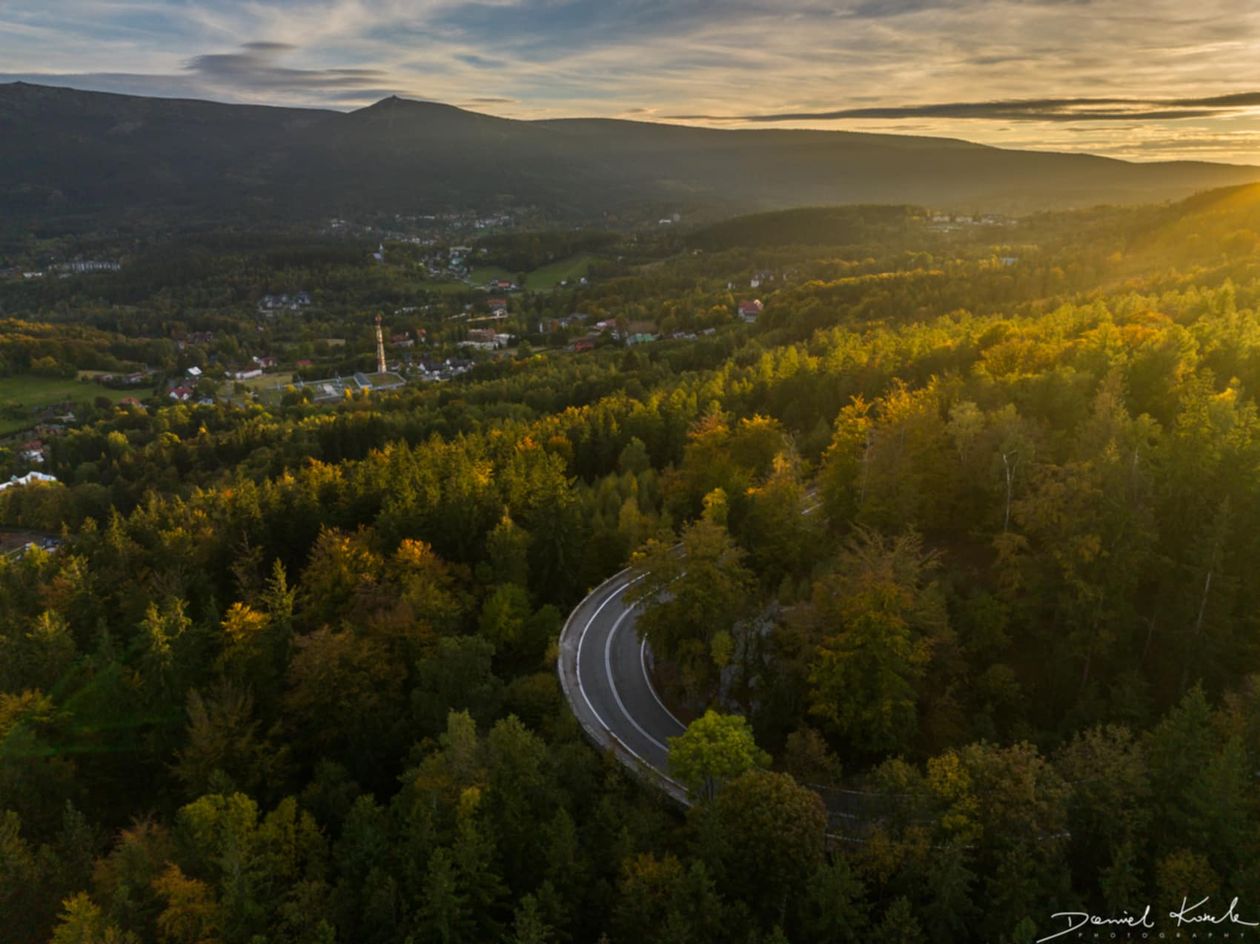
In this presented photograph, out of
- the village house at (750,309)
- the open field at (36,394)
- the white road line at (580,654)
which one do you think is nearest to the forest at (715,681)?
the white road line at (580,654)

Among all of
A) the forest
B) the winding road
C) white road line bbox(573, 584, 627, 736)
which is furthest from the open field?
the winding road

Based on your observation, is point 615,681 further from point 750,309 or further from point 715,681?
point 750,309

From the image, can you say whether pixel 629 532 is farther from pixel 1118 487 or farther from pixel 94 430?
pixel 94 430
